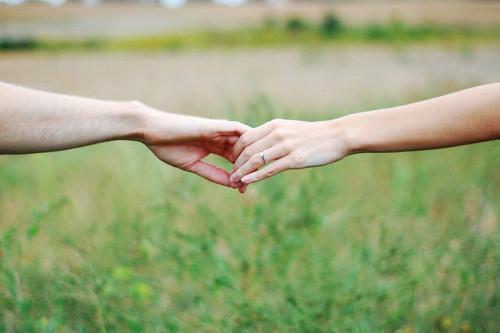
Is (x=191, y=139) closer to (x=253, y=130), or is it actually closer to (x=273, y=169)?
(x=253, y=130)

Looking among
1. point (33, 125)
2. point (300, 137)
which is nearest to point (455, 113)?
point (300, 137)

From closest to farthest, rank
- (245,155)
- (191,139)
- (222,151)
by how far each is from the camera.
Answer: (245,155) → (191,139) → (222,151)

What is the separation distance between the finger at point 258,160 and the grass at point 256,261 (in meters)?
0.29

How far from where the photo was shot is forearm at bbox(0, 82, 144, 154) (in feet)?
5.27

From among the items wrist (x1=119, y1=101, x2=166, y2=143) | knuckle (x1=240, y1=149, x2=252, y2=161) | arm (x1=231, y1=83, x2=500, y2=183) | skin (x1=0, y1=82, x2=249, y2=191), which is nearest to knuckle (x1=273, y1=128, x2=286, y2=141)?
arm (x1=231, y1=83, x2=500, y2=183)

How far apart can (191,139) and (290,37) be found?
80.4 feet

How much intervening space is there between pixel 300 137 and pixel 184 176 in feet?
3.15

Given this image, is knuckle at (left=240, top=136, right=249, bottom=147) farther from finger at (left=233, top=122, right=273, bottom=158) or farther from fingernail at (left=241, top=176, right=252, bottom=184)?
fingernail at (left=241, top=176, right=252, bottom=184)

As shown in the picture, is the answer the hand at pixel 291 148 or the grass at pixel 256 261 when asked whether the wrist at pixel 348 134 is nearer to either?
the hand at pixel 291 148

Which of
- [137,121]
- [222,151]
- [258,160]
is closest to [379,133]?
[258,160]

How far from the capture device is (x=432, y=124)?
5.08 feet

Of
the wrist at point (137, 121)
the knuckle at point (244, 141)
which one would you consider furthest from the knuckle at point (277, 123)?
the wrist at point (137, 121)

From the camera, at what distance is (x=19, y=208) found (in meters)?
2.79

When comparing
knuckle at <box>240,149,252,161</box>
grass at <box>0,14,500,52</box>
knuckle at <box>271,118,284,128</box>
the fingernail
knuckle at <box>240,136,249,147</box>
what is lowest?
the fingernail
